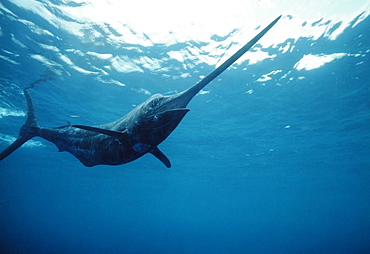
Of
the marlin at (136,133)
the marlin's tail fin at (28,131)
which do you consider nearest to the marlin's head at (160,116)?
the marlin at (136,133)

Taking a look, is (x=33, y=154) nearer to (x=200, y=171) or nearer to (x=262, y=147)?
(x=200, y=171)

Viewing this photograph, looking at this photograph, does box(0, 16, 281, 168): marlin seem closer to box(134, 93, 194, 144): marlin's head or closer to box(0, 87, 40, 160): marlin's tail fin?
box(134, 93, 194, 144): marlin's head

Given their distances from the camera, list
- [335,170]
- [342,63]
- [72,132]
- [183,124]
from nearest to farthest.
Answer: [72,132] → [342,63] → [183,124] → [335,170]

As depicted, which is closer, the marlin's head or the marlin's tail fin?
the marlin's head

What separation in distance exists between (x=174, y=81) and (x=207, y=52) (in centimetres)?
330

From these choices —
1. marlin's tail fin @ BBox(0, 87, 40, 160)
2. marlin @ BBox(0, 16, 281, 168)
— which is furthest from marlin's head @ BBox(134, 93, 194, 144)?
marlin's tail fin @ BBox(0, 87, 40, 160)

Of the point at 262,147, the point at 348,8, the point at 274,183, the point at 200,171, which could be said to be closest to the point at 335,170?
the point at 274,183

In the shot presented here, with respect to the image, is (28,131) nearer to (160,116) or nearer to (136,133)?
(136,133)

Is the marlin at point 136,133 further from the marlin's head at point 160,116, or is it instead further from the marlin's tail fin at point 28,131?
the marlin's tail fin at point 28,131

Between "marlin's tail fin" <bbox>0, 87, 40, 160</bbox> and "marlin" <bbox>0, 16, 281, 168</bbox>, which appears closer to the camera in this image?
"marlin" <bbox>0, 16, 281, 168</bbox>

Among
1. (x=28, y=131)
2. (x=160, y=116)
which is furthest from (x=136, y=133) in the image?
(x=28, y=131)

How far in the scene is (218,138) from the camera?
2273 cm

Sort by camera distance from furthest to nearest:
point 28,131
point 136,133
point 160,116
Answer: point 28,131, point 136,133, point 160,116

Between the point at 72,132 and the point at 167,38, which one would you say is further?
the point at 167,38
